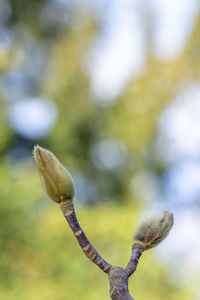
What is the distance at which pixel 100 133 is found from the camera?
523cm

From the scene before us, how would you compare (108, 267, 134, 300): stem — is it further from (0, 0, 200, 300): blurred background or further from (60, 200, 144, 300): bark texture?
(0, 0, 200, 300): blurred background

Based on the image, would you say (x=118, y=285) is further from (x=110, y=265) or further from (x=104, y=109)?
(x=104, y=109)

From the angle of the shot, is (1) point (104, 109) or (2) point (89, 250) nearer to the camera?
(2) point (89, 250)

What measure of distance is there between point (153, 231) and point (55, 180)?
0.32 ft

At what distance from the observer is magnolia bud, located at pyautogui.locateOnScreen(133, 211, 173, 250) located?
0.41 m

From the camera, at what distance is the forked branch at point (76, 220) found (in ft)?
1.18

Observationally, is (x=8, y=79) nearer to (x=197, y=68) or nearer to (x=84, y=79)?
(x=84, y=79)

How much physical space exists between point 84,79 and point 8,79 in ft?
2.99

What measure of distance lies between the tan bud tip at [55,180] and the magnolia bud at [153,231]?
69mm

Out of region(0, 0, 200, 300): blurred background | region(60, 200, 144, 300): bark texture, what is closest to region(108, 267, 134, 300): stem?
region(60, 200, 144, 300): bark texture

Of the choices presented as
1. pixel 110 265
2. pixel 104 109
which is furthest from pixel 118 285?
pixel 104 109

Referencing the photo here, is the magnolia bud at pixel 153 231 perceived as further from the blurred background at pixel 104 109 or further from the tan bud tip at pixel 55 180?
the blurred background at pixel 104 109

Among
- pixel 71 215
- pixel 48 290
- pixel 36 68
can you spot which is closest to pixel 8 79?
pixel 36 68

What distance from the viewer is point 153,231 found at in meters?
0.41
